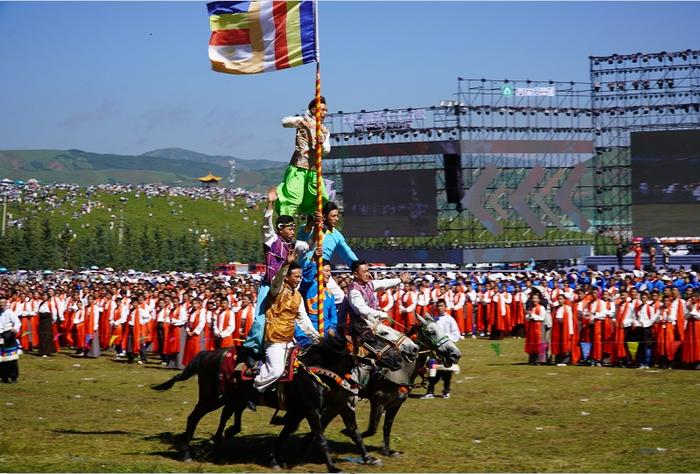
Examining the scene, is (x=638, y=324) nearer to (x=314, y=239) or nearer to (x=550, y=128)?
(x=314, y=239)

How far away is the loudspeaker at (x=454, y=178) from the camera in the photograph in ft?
179

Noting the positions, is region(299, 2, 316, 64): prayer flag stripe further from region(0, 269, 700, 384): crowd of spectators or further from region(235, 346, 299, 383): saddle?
region(0, 269, 700, 384): crowd of spectators

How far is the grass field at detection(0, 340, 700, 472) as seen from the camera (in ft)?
40.0

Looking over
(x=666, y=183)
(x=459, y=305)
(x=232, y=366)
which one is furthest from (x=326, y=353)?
(x=666, y=183)

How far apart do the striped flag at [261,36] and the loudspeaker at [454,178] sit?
135ft

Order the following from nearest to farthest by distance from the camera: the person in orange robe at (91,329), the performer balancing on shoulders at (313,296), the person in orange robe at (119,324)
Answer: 1. the performer balancing on shoulders at (313,296)
2. the person in orange robe at (119,324)
3. the person in orange robe at (91,329)

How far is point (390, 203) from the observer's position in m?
55.9

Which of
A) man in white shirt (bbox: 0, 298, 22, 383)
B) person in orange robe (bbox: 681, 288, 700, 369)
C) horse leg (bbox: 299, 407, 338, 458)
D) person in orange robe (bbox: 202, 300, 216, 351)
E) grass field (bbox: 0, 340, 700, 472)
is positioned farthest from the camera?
person in orange robe (bbox: 202, 300, 216, 351)

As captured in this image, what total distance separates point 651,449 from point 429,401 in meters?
6.20

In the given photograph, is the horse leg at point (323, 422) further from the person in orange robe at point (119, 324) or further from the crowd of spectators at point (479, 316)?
the person in orange robe at point (119, 324)

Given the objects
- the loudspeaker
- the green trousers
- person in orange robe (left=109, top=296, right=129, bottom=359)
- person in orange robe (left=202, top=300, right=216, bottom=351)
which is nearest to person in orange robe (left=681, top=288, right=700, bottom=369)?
person in orange robe (left=202, top=300, right=216, bottom=351)

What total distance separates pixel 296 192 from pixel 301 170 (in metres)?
0.34

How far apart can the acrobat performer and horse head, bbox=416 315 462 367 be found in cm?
258

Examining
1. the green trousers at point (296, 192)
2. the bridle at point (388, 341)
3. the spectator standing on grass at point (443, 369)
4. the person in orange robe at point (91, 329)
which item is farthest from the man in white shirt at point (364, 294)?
the person in orange robe at point (91, 329)
